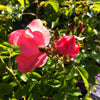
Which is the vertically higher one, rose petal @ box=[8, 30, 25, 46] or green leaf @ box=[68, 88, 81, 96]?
rose petal @ box=[8, 30, 25, 46]

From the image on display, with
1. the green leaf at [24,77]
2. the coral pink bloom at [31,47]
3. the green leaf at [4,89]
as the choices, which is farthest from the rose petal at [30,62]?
the green leaf at [24,77]

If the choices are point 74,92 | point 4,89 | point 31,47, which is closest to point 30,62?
point 31,47

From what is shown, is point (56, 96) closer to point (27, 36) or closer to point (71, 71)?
point (71, 71)

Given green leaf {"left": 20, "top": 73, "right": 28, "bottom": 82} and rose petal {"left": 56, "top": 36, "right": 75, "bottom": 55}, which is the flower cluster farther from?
green leaf {"left": 20, "top": 73, "right": 28, "bottom": 82}

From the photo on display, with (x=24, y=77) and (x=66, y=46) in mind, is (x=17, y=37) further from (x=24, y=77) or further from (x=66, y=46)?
(x=24, y=77)

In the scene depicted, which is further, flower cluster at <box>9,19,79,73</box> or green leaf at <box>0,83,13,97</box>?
green leaf at <box>0,83,13,97</box>

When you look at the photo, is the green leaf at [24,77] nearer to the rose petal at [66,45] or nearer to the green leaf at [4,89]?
the green leaf at [4,89]

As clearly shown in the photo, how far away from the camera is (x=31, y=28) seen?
601mm

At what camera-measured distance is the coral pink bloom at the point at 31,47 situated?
561 mm

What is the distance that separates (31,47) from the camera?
1.86 ft

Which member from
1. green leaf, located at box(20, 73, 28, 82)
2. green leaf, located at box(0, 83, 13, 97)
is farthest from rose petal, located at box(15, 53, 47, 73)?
green leaf, located at box(20, 73, 28, 82)

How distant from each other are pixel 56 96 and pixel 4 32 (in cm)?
56

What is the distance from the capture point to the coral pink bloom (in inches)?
22.1

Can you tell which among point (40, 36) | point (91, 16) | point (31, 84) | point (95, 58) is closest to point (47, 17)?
point (91, 16)
